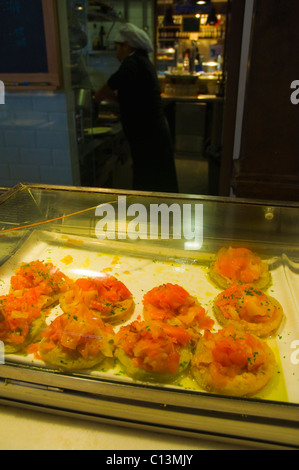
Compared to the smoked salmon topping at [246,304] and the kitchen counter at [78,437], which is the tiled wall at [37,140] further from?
the kitchen counter at [78,437]

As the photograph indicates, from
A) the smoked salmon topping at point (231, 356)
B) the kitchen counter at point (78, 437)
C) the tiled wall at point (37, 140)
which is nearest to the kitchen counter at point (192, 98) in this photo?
the tiled wall at point (37, 140)

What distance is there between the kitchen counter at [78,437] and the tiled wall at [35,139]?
8.54ft

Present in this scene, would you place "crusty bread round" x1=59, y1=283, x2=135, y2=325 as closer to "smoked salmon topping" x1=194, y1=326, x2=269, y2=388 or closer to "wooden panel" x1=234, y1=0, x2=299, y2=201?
"smoked salmon topping" x1=194, y1=326, x2=269, y2=388

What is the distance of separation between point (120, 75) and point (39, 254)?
2.20 meters

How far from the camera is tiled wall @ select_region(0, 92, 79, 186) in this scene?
320 centimetres

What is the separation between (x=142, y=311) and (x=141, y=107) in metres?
2.56

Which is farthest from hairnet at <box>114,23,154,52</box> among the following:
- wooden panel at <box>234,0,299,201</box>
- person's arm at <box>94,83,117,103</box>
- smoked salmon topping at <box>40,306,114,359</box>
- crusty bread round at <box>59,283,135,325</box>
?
smoked salmon topping at <box>40,306,114,359</box>

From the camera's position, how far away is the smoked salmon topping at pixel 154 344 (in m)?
1.16

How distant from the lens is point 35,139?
3342mm

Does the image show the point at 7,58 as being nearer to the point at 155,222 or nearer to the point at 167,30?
the point at 155,222

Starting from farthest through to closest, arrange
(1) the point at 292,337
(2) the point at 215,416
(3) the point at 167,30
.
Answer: (3) the point at 167,30
(1) the point at 292,337
(2) the point at 215,416
